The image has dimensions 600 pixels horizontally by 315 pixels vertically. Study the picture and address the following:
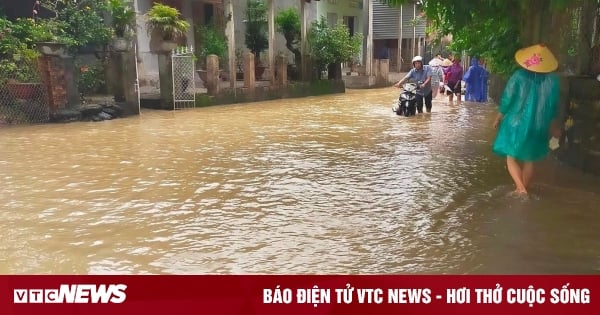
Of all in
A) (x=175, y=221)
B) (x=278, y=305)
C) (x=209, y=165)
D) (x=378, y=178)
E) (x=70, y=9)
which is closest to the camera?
(x=278, y=305)

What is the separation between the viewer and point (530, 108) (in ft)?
19.2

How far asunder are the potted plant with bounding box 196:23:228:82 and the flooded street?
875cm

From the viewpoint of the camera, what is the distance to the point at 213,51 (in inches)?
747

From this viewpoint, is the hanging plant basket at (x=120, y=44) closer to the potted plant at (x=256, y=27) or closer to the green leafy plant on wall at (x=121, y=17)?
the green leafy plant on wall at (x=121, y=17)

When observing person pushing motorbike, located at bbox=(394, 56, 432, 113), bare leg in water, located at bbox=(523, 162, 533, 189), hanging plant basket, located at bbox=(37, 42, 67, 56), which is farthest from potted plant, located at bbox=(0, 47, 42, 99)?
bare leg in water, located at bbox=(523, 162, 533, 189)

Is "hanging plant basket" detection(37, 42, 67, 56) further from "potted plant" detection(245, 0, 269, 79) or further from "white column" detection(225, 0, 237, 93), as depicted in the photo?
"potted plant" detection(245, 0, 269, 79)

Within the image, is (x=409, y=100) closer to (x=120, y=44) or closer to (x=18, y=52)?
(x=120, y=44)

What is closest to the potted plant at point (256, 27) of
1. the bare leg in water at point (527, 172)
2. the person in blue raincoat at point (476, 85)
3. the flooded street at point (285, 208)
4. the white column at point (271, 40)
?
the white column at point (271, 40)

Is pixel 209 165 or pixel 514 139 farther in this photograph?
pixel 209 165

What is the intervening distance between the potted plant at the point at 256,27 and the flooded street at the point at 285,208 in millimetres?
12189

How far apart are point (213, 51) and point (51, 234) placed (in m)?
14.6

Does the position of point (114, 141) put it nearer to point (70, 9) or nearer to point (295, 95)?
point (70, 9)

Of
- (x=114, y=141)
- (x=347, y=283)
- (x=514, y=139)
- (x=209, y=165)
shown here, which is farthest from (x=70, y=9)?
(x=347, y=283)

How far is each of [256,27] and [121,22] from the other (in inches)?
324
